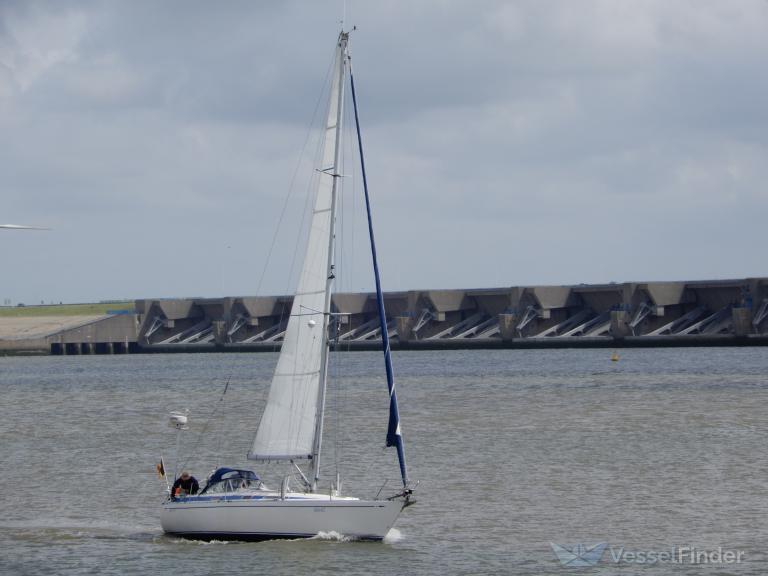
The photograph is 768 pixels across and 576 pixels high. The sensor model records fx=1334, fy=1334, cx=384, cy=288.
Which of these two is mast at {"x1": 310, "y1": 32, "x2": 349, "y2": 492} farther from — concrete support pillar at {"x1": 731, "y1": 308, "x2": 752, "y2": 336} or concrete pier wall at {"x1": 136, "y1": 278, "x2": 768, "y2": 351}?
concrete support pillar at {"x1": 731, "y1": 308, "x2": 752, "y2": 336}

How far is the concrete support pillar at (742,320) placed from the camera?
11350 cm

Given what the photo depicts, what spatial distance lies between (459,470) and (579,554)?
549 inches

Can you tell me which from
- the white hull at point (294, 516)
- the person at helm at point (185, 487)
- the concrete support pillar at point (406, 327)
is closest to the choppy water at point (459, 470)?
the white hull at point (294, 516)

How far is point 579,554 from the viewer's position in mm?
27672

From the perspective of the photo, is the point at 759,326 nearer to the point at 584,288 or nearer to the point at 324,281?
the point at 584,288

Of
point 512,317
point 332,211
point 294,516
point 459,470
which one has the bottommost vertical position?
point 459,470

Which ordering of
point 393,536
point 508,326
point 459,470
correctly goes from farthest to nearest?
point 508,326, point 459,470, point 393,536

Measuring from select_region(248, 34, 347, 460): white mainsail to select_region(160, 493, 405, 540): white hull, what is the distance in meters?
1.09

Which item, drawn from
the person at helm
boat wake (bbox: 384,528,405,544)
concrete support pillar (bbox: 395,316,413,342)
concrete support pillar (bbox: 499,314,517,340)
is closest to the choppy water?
boat wake (bbox: 384,528,405,544)

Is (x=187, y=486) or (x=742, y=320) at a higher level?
(x=742, y=320)

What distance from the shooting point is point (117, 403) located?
76.6m

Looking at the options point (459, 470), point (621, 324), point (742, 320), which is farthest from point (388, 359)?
point (621, 324)

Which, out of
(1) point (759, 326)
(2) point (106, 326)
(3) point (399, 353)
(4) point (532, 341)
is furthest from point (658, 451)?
(2) point (106, 326)

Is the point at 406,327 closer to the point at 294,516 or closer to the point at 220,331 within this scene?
the point at 220,331
